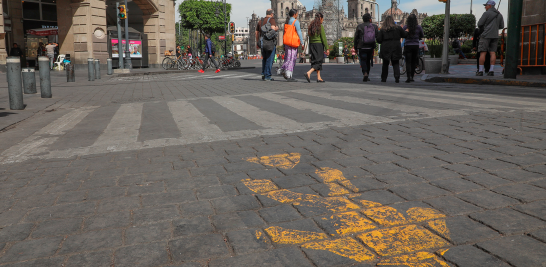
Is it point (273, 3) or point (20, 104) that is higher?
point (273, 3)

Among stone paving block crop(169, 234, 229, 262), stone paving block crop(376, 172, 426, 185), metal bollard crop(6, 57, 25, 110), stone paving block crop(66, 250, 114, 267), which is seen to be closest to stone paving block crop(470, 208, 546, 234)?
stone paving block crop(376, 172, 426, 185)

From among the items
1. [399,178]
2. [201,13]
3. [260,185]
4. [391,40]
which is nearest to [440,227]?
[399,178]

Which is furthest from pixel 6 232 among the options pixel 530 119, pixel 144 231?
pixel 530 119

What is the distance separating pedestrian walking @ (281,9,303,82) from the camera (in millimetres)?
12289

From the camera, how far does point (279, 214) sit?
2.66 meters

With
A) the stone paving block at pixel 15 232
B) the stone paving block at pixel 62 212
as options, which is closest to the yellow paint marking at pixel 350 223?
the stone paving block at pixel 62 212

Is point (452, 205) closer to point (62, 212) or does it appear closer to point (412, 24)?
point (62, 212)

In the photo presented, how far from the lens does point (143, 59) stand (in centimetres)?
3081

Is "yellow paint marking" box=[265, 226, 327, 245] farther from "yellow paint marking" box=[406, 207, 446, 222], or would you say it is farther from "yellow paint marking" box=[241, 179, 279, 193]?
"yellow paint marking" box=[241, 179, 279, 193]

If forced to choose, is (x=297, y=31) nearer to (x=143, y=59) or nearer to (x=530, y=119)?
(x=530, y=119)

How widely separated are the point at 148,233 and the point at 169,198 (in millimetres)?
573

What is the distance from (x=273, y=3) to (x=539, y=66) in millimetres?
133171

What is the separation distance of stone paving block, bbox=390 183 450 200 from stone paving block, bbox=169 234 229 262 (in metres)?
1.27

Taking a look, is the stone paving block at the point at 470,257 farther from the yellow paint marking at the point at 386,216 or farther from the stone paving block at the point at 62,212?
the stone paving block at the point at 62,212
